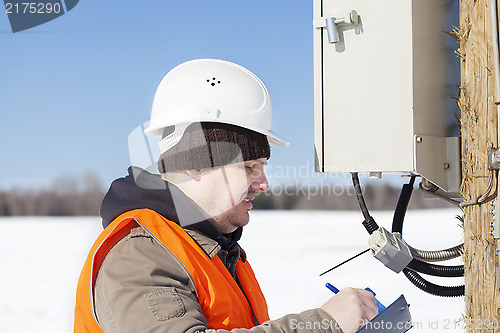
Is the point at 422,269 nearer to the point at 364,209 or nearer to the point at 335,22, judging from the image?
the point at 364,209

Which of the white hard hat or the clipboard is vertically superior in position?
the white hard hat

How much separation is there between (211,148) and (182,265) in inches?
15.0

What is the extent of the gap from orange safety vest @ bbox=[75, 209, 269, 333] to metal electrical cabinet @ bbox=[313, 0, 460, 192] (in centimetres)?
65

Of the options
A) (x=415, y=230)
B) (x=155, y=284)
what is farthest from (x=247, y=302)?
(x=415, y=230)

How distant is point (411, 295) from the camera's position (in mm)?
5719

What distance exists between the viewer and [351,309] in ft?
4.17

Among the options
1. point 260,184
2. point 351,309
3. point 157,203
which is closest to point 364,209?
point 260,184

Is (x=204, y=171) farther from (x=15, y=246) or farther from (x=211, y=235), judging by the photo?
(x=15, y=246)

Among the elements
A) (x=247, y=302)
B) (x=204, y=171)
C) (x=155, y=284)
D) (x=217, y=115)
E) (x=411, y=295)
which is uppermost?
(x=217, y=115)

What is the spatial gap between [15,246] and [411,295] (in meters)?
8.51

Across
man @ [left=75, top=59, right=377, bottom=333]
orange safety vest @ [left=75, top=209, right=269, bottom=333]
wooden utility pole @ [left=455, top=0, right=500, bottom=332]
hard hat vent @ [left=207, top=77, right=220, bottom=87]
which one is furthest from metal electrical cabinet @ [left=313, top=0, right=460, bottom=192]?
orange safety vest @ [left=75, top=209, right=269, bottom=333]

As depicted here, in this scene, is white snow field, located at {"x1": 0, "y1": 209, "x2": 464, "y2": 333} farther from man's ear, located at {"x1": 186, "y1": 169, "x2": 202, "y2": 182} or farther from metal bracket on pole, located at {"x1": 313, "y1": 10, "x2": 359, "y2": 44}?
metal bracket on pole, located at {"x1": 313, "y1": 10, "x2": 359, "y2": 44}

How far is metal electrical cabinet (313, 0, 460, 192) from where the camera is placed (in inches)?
65.5

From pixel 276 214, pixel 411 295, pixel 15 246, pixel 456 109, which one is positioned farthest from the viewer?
pixel 276 214
